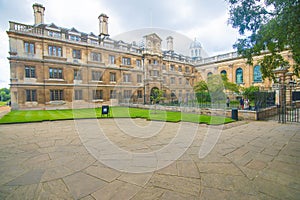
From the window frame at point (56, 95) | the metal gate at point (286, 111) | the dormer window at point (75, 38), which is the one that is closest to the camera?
the metal gate at point (286, 111)

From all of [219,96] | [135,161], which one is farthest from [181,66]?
[135,161]

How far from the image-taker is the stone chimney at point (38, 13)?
19.8 meters

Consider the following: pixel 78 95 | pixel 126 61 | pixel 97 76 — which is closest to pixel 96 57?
pixel 97 76

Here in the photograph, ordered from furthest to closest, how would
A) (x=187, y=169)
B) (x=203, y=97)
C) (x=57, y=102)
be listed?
(x=203, y=97) → (x=57, y=102) → (x=187, y=169)

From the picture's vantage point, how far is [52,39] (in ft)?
64.5

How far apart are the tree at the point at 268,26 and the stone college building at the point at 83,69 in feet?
40.6

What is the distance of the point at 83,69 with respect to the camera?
22.4 metres

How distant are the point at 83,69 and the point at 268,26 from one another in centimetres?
2252

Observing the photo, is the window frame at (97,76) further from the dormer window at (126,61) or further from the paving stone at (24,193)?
the paving stone at (24,193)

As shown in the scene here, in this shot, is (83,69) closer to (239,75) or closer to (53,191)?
(53,191)

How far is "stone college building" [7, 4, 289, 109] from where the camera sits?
1803 centimetres

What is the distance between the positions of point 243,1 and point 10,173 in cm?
903

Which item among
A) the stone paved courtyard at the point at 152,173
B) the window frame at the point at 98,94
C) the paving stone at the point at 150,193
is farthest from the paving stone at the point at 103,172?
the window frame at the point at 98,94

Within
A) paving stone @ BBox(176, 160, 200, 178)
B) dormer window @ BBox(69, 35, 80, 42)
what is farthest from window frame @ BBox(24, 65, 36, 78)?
paving stone @ BBox(176, 160, 200, 178)
